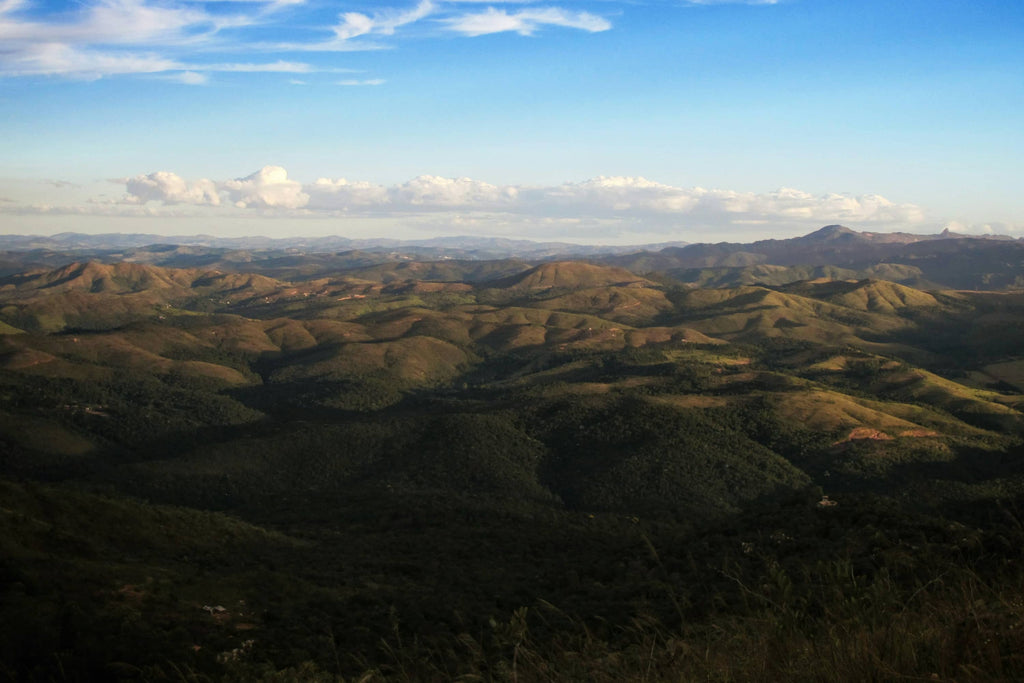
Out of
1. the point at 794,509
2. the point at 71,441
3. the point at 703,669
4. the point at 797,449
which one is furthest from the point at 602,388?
the point at 703,669

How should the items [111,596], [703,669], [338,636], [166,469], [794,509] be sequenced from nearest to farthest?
[703,669] → [338,636] → [111,596] → [794,509] → [166,469]

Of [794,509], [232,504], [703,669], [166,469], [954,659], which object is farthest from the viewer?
[166,469]

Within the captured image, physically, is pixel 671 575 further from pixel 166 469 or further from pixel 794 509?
pixel 166 469

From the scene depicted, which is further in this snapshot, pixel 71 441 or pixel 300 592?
pixel 71 441

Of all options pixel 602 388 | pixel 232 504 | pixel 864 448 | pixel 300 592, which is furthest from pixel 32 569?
pixel 602 388

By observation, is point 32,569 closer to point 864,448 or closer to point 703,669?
point 703,669

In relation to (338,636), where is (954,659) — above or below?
above

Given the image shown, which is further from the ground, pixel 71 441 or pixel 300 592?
pixel 300 592

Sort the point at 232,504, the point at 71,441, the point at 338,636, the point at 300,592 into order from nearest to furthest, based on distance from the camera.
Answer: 1. the point at 338,636
2. the point at 300,592
3. the point at 232,504
4. the point at 71,441

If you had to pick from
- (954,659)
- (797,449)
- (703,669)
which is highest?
(954,659)
